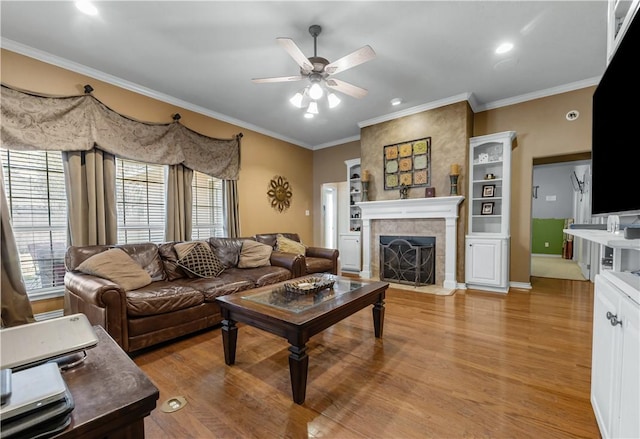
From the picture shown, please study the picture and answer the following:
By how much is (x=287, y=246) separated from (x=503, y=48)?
12.0 ft

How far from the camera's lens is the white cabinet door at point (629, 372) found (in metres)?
0.89

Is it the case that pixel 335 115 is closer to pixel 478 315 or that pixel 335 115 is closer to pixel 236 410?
pixel 478 315

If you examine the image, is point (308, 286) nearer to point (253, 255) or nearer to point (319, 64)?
point (253, 255)

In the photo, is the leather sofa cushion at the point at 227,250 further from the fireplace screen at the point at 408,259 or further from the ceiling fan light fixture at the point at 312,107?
the fireplace screen at the point at 408,259

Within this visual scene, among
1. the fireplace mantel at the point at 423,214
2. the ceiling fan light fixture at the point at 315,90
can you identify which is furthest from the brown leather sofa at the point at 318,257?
the ceiling fan light fixture at the point at 315,90

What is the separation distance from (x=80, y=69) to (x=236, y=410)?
3757 mm

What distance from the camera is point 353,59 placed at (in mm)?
2189

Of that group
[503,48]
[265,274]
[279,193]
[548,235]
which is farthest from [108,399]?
[548,235]

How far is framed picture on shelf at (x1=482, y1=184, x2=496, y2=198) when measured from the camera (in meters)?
4.03

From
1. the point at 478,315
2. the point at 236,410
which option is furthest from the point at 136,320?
the point at 478,315

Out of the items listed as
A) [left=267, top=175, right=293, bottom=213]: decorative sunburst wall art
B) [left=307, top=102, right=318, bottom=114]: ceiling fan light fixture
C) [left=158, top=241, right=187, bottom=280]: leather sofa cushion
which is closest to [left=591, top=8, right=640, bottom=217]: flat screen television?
[left=307, top=102, right=318, bottom=114]: ceiling fan light fixture

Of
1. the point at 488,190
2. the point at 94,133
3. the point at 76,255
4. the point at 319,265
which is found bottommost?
the point at 319,265

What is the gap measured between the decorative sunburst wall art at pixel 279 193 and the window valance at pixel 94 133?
121 centimetres

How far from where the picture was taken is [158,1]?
6.95 ft
